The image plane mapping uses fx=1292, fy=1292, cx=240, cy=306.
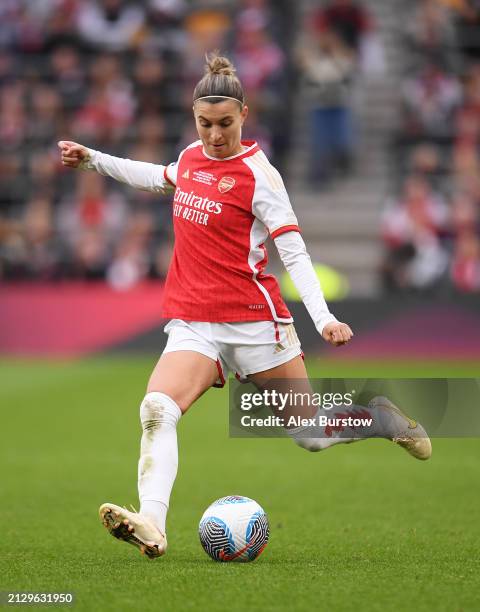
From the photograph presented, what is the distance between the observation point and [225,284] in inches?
259

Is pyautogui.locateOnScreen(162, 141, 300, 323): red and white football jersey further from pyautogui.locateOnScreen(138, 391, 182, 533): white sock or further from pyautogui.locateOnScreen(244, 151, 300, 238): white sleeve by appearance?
pyautogui.locateOnScreen(138, 391, 182, 533): white sock

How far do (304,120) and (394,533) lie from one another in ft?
51.6

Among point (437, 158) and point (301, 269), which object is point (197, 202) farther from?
point (437, 158)

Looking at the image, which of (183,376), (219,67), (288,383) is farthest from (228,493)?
(219,67)

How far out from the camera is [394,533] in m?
7.39

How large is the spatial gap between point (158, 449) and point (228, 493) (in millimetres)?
2753

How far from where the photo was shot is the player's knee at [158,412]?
6.32m

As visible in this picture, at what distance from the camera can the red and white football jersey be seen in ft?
21.4

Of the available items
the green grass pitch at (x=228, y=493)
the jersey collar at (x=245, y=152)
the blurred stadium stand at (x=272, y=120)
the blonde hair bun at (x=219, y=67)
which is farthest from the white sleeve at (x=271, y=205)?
the blurred stadium stand at (x=272, y=120)

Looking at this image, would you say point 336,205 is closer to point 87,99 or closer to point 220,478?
point 87,99

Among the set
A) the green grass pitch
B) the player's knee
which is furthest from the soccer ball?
the player's knee

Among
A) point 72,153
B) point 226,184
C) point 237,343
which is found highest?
point 72,153

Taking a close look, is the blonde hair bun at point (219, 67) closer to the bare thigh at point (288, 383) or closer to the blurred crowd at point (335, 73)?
the bare thigh at point (288, 383)

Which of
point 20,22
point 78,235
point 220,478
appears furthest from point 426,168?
point 220,478
